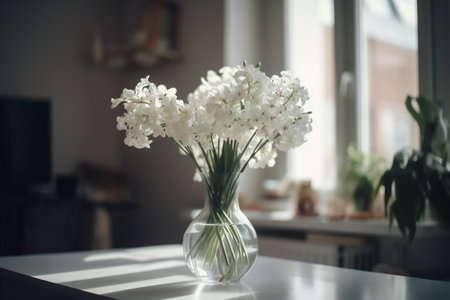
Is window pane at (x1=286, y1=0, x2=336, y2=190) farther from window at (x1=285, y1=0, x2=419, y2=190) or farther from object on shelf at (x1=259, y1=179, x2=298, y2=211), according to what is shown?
object on shelf at (x1=259, y1=179, x2=298, y2=211)

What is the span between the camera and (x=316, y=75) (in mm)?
2912

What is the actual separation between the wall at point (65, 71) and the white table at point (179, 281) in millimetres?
1855

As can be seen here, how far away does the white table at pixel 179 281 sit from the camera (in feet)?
3.63

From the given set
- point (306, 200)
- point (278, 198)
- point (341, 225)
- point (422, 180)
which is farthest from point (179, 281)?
point (278, 198)

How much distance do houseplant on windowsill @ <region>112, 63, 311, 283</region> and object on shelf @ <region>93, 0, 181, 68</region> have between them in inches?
75.9

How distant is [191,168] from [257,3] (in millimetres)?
1095

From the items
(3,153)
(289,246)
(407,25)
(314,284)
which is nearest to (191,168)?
(289,246)

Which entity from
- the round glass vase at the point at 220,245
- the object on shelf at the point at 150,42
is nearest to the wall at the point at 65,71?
the object on shelf at the point at 150,42

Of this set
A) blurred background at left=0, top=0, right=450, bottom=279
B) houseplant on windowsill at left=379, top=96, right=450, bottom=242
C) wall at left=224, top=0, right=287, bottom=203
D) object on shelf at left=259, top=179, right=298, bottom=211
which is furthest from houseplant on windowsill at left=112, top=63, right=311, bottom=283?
wall at left=224, top=0, right=287, bottom=203

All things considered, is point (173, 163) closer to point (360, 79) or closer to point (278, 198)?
point (278, 198)

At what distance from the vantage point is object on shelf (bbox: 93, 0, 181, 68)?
10.2 ft

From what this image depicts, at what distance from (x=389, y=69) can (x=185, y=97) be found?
1.19m

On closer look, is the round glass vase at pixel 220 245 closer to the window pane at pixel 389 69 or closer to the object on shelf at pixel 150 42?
the window pane at pixel 389 69

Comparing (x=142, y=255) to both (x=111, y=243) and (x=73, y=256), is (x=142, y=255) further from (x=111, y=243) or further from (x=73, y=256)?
(x=111, y=243)
